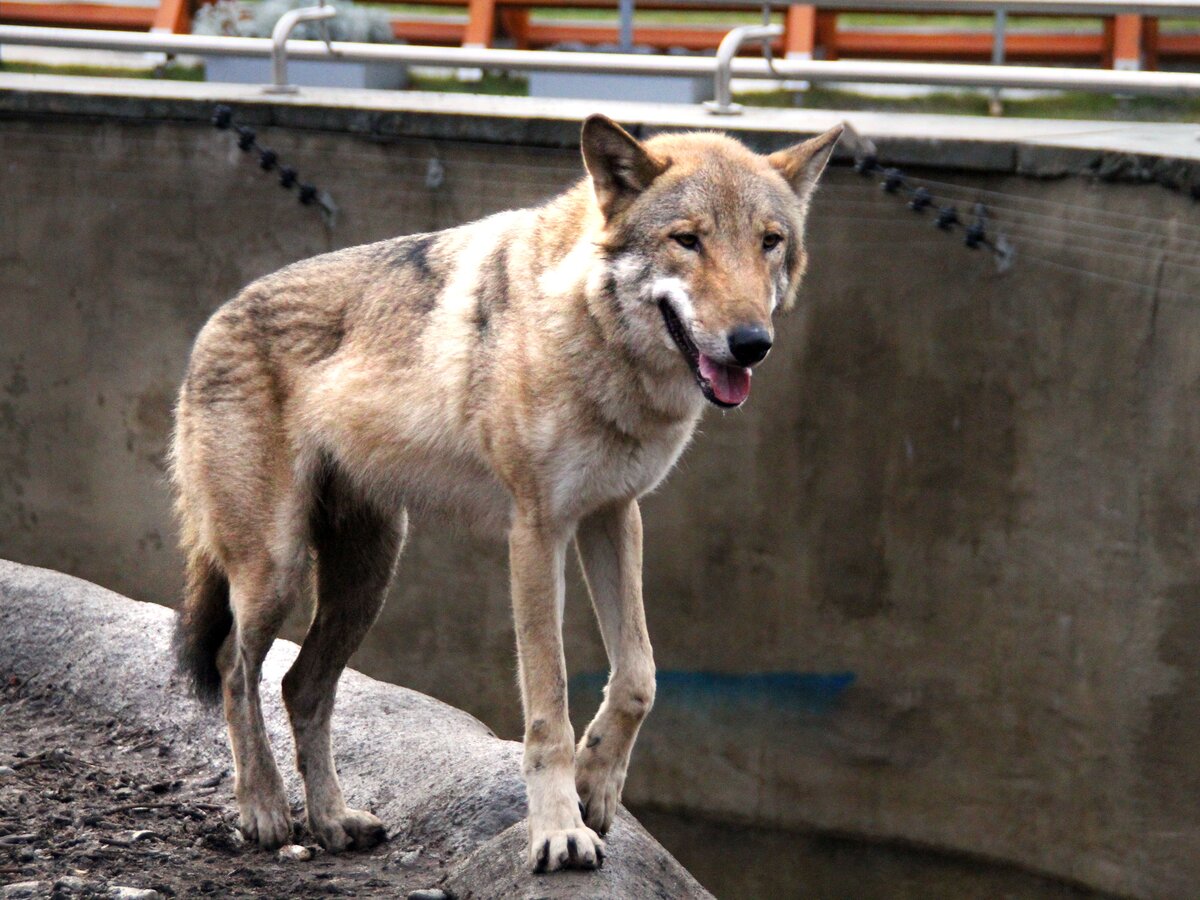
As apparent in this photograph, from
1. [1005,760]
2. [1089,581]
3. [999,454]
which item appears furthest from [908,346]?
[1005,760]

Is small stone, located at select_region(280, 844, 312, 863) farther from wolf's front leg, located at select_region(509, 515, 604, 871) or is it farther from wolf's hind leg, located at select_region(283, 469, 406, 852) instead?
wolf's front leg, located at select_region(509, 515, 604, 871)

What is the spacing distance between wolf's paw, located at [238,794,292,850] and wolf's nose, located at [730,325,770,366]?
2089mm

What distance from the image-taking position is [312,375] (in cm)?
438

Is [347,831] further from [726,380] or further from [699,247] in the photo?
[699,247]

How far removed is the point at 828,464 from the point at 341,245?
2398mm

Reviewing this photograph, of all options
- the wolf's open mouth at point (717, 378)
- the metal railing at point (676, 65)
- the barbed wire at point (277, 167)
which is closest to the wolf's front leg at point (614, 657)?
the wolf's open mouth at point (717, 378)

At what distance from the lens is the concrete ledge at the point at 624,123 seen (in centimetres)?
554

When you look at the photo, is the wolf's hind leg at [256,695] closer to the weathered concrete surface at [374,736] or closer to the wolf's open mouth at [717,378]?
the weathered concrete surface at [374,736]

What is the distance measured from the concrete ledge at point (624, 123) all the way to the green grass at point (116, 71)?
2.48 meters

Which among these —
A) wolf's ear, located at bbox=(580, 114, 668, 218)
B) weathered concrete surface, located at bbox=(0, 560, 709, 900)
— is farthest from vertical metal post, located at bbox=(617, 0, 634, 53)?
wolf's ear, located at bbox=(580, 114, 668, 218)

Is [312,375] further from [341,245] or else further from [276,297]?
[341,245]

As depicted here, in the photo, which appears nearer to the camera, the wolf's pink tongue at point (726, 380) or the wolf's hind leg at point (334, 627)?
the wolf's pink tongue at point (726, 380)

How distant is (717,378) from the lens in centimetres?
351

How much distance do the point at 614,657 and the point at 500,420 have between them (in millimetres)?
686
